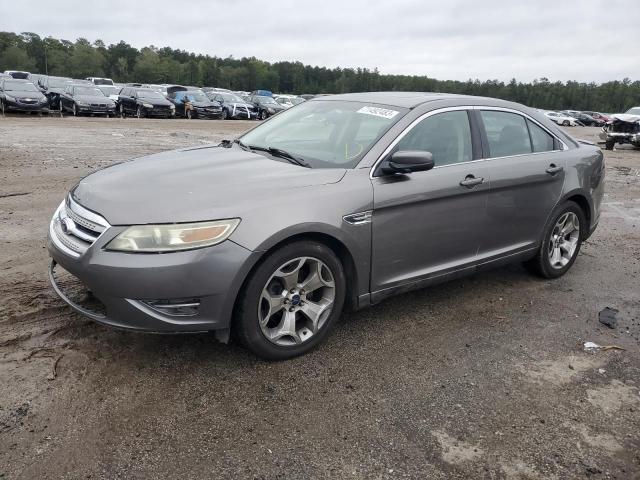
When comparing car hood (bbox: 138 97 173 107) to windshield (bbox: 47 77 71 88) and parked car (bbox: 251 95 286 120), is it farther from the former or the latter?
parked car (bbox: 251 95 286 120)

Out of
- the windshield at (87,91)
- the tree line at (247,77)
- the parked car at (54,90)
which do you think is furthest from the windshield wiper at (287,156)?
the tree line at (247,77)

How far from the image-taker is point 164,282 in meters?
2.83

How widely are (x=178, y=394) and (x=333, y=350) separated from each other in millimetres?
1062

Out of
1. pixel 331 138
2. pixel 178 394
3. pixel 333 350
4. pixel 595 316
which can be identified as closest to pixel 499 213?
pixel 595 316

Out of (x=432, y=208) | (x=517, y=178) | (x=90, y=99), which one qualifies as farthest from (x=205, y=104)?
(x=432, y=208)

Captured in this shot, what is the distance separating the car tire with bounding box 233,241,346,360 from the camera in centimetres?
306

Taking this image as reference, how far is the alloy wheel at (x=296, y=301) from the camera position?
319cm

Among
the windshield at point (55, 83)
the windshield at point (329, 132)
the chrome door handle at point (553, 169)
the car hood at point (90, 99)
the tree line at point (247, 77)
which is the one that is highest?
the tree line at point (247, 77)

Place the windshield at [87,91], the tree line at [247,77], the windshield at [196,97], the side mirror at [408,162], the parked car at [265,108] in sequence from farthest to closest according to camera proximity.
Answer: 1. the tree line at [247,77]
2. the parked car at [265,108]
3. the windshield at [196,97]
4. the windshield at [87,91]
5. the side mirror at [408,162]

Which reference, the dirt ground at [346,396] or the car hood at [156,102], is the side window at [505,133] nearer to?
the dirt ground at [346,396]

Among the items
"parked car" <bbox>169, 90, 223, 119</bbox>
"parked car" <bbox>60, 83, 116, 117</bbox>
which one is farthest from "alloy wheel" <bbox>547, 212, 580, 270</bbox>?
"parked car" <bbox>169, 90, 223, 119</bbox>

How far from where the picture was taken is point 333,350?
11.6 feet

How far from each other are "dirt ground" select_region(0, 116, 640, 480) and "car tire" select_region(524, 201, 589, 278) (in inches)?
→ 15.3

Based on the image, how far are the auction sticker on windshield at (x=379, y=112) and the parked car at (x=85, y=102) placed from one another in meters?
23.2
